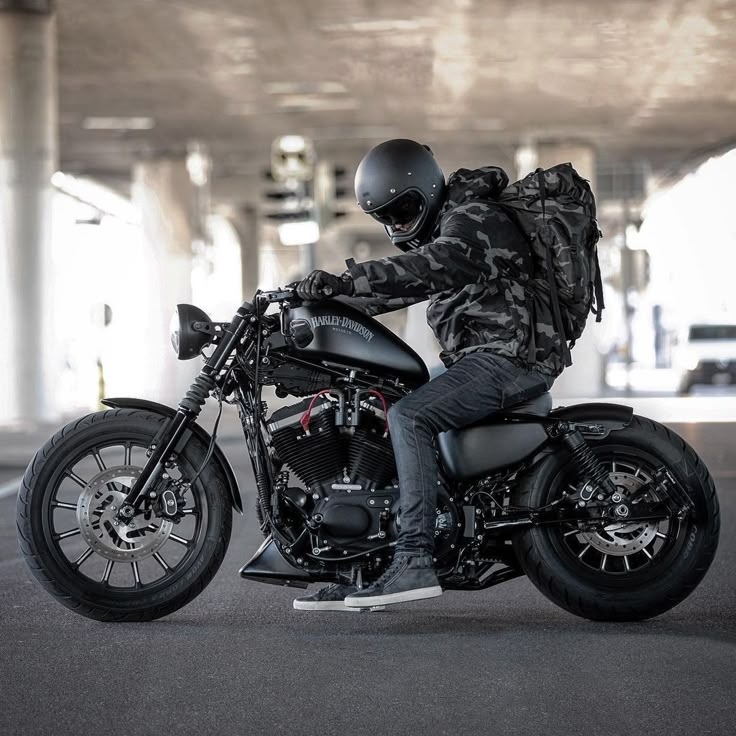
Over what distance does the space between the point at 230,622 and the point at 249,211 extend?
40.1 m

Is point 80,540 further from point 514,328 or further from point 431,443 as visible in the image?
point 514,328

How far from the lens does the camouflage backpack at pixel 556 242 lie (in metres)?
4.72

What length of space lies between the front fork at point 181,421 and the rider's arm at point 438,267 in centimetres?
52

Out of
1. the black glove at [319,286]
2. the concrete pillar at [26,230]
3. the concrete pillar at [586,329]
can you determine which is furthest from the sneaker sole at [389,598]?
the concrete pillar at [586,329]

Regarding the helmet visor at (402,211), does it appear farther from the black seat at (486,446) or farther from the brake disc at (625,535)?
the brake disc at (625,535)

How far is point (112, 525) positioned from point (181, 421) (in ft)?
1.57

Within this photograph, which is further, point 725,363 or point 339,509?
point 725,363

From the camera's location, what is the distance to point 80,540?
478 cm

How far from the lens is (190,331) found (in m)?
4.70

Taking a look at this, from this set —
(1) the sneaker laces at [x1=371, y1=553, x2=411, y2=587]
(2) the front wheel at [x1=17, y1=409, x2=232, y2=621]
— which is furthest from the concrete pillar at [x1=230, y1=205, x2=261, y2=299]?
(1) the sneaker laces at [x1=371, y1=553, x2=411, y2=587]

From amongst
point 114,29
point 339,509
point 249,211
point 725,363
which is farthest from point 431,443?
point 249,211

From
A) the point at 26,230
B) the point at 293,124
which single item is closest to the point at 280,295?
the point at 26,230

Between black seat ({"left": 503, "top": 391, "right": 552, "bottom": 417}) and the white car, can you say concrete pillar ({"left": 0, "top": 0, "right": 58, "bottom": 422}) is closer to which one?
black seat ({"left": 503, "top": 391, "right": 552, "bottom": 417})

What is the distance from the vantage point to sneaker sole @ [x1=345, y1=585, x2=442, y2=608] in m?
4.45
